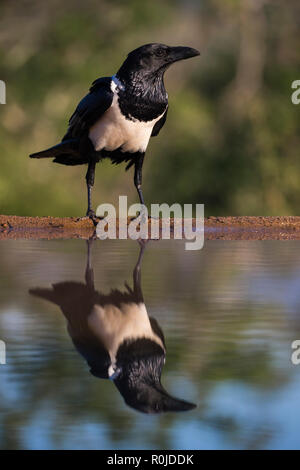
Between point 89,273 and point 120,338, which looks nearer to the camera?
point 120,338

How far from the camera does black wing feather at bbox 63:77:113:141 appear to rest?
7.55m

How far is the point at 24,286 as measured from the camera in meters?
4.74

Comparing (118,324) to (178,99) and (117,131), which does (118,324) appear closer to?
(117,131)

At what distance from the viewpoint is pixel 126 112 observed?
24.8 feet

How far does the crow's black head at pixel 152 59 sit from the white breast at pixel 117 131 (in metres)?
0.22

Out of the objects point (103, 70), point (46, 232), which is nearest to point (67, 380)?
point (46, 232)

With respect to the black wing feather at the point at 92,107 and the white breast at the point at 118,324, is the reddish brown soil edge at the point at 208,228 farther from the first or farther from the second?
the white breast at the point at 118,324

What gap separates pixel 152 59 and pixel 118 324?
4620 millimetres

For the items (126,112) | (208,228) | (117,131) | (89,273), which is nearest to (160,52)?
(126,112)

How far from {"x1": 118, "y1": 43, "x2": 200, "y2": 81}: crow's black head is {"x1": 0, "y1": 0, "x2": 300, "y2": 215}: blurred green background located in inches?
243

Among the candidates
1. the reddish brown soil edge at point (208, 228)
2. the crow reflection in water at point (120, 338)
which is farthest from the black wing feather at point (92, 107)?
the crow reflection in water at point (120, 338)

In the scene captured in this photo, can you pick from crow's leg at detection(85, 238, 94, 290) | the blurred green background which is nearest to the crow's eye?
crow's leg at detection(85, 238, 94, 290)

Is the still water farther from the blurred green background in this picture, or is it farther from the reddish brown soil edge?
the blurred green background

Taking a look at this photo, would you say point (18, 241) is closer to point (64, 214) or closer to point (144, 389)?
point (144, 389)
